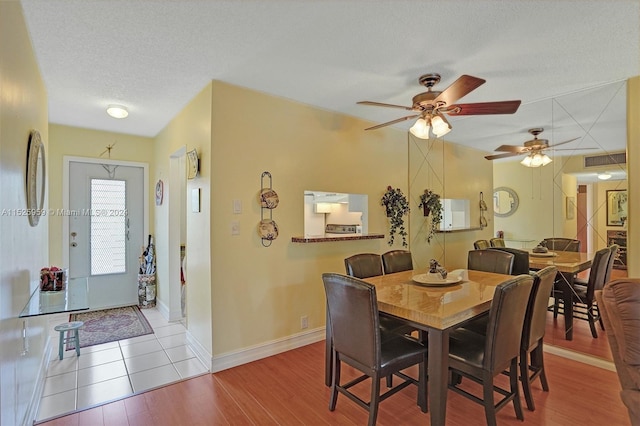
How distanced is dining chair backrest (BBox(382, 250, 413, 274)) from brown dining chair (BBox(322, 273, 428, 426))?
3.33 ft

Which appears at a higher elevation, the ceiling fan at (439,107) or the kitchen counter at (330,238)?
the ceiling fan at (439,107)

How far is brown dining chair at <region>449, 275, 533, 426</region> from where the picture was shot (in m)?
1.82

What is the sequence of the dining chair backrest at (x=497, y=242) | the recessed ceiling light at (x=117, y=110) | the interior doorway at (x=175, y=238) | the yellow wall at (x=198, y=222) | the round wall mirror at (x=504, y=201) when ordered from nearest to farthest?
the yellow wall at (x=198, y=222)
the recessed ceiling light at (x=117, y=110)
the round wall mirror at (x=504, y=201)
the dining chair backrest at (x=497, y=242)
the interior doorway at (x=175, y=238)

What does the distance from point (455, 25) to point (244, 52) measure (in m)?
1.46

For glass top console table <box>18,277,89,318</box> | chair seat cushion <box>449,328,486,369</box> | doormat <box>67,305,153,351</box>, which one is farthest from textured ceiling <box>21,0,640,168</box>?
doormat <box>67,305,153,351</box>

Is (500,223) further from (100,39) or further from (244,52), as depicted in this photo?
(100,39)

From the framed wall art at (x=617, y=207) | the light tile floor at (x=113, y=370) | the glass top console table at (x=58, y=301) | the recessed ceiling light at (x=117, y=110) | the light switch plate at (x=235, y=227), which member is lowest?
the light tile floor at (x=113, y=370)

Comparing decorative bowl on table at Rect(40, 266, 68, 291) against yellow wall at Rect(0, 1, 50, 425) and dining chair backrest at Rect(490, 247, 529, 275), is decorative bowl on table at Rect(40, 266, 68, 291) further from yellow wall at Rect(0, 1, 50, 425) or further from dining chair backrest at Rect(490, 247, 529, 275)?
dining chair backrest at Rect(490, 247, 529, 275)

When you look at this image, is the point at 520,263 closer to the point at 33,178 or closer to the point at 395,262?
the point at 395,262

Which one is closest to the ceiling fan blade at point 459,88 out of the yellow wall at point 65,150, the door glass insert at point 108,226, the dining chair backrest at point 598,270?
the dining chair backrest at point 598,270

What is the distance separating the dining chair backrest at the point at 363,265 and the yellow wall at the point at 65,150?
12.5ft

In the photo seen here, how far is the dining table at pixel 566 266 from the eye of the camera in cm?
299

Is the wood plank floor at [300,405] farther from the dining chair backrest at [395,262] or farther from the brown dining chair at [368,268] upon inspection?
the dining chair backrest at [395,262]

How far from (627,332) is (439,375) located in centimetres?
90
